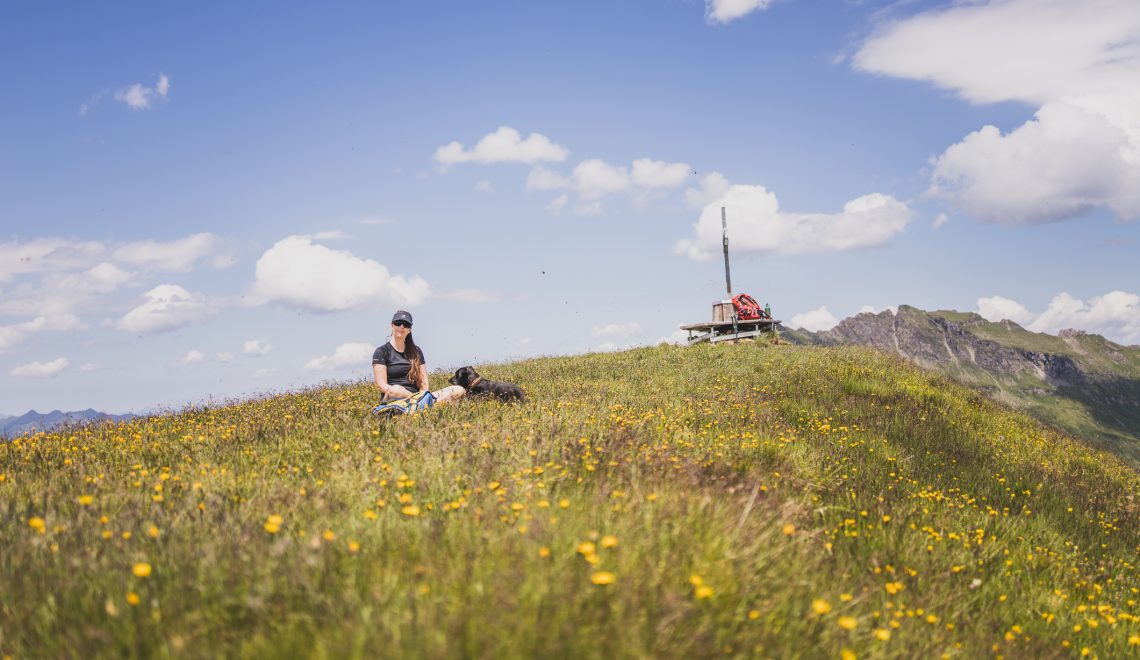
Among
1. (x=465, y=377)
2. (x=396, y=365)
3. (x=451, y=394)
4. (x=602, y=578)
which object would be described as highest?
(x=396, y=365)

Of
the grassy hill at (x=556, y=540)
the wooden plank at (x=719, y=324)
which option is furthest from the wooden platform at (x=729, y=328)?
the grassy hill at (x=556, y=540)

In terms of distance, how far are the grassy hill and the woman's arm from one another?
113 cm

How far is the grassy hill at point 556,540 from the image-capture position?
2.32 m

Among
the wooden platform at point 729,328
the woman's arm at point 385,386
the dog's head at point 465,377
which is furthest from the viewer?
the wooden platform at point 729,328

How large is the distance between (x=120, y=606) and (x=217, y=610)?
13.7 inches

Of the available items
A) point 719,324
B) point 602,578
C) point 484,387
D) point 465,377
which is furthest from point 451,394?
point 719,324

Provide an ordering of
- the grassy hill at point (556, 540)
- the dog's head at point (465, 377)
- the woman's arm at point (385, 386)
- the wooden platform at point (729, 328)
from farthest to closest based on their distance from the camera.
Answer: the wooden platform at point (729, 328) → the dog's head at point (465, 377) → the woman's arm at point (385, 386) → the grassy hill at point (556, 540)

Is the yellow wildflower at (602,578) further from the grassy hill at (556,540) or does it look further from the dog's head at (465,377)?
the dog's head at (465,377)

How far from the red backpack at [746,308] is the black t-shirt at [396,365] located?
61.5ft

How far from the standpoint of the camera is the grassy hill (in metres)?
2.32

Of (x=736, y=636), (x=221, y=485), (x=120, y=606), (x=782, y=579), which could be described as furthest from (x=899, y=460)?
(x=120, y=606)

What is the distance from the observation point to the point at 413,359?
9.27 meters

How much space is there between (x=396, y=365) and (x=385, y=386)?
1.51 ft

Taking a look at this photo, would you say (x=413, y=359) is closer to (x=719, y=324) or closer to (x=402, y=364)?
(x=402, y=364)
